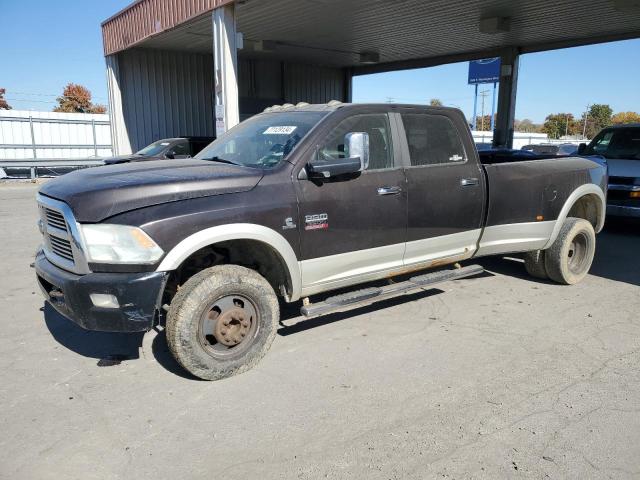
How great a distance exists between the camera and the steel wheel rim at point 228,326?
3.70m

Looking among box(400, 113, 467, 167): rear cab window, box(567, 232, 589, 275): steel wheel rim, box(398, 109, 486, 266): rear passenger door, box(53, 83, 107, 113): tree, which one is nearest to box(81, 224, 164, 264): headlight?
box(398, 109, 486, 266): rear passenger door

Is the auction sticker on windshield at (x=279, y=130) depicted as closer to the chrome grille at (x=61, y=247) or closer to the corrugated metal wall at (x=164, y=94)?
the chrome grille at (x=61, y=247)

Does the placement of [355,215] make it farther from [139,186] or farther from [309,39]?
[309,39]

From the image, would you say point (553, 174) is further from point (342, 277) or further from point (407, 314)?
point (342, 277)

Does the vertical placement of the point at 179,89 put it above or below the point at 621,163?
above

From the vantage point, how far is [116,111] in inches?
682

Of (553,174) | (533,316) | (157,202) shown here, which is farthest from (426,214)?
(157,202)

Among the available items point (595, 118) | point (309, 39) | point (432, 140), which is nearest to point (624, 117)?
point (595, 118)

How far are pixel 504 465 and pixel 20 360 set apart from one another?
364cm

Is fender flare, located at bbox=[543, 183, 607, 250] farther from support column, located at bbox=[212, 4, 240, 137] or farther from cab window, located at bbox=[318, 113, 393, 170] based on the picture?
support column, located at bbox=[212, 4, 240, 137]

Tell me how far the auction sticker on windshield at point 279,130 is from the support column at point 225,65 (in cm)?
664

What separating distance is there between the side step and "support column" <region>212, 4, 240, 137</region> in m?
7.25

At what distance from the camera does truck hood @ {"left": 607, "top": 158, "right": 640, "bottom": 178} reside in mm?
8969

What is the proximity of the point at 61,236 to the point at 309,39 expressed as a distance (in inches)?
570
